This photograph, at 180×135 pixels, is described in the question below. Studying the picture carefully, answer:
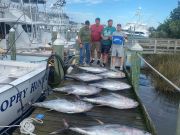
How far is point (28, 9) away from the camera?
19156 millimetres

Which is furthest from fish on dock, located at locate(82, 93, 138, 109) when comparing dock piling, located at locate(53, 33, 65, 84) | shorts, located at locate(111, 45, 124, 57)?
shorts, located at locate(111, 45, 124, 57)

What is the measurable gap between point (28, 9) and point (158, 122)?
1210 cm

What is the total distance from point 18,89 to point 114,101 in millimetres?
1937

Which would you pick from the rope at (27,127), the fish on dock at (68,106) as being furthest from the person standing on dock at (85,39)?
the rope at (27,127)

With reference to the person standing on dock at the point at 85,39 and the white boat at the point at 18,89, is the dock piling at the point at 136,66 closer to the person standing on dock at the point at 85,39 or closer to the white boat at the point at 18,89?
the person standing on dock at the point at 85,39

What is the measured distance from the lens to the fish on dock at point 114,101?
19.4ft

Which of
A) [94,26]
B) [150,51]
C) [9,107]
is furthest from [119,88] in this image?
[150,51]

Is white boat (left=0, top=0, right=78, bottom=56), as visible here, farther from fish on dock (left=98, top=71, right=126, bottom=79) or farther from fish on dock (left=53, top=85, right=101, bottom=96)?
fish on dock (left=53, top=85, right=101, bottom=96)

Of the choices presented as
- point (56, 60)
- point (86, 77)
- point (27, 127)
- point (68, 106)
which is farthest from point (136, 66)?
point (27, 127)

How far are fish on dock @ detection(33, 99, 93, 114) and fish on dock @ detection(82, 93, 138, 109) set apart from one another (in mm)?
411

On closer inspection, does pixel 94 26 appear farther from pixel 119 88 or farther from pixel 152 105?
pixel 152 105

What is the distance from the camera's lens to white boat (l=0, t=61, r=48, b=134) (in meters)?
5.59

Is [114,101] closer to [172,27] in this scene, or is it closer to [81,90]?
[81,90]

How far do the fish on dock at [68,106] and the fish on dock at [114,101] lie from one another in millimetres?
411
